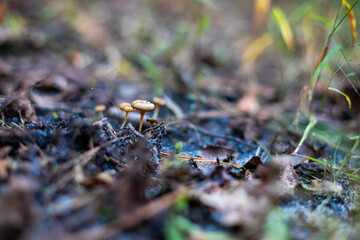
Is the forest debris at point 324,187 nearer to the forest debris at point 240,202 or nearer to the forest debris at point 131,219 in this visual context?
the forest debris at point 240,202

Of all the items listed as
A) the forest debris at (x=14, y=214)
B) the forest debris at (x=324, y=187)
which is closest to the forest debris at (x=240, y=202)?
the forest debris at (x=324, y=187)

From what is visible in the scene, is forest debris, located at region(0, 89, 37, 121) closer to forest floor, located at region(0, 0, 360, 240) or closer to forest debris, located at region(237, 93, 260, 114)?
forest floor, located at region(0, 0, 360, 240)

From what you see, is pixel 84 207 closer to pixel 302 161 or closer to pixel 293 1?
pixel 302 161

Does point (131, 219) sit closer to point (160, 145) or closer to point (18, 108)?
point (160, 145)

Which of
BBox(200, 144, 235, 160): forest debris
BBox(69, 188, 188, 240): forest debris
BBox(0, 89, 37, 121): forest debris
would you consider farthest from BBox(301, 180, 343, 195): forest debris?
BBox(0, 89, 37, 121): forest debris

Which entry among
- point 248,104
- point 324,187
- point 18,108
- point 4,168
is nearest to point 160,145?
point 4,168

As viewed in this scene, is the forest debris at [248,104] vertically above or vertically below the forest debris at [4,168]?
below

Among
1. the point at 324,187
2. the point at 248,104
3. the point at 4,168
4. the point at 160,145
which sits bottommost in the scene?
the point at 248,104

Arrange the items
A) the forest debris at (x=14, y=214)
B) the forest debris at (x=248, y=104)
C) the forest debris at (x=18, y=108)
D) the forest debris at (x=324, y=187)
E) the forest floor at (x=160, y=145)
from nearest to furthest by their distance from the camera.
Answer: the forest debris at (x=14, y=214)
the forest floor at (x=160, y=145)
the forest debris at (x=324, y=187)
the forest debris at (x=18, y=108)
the forest debris at (x=248, y=104)

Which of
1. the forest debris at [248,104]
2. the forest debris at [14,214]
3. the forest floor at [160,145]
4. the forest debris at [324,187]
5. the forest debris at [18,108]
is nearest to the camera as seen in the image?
the forest debris at [14,214]

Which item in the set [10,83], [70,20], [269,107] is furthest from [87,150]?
[70,20]

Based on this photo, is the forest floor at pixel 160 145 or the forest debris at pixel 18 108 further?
the forest debris at pixel 18 108
